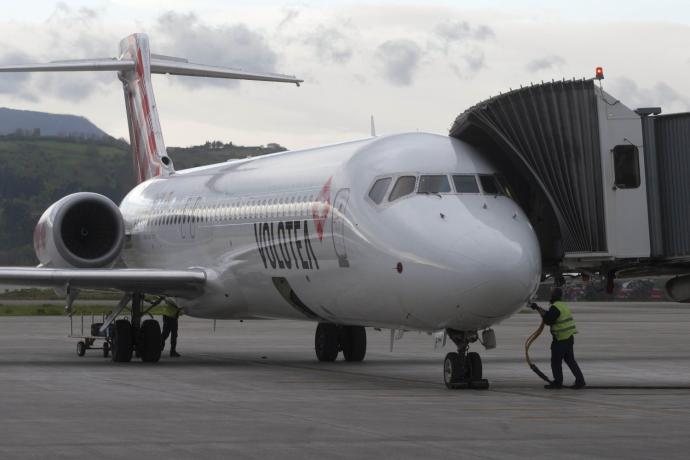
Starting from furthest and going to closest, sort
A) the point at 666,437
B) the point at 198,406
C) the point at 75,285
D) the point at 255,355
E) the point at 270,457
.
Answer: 1. the point at 255,355
2. the point at 75,285
3. the point at 198,406
4. the point at 666,437
5. the point at 270,457

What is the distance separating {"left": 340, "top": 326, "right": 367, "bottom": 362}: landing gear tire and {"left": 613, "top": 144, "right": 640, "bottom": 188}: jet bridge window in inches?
308

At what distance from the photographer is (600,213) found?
60.6ft

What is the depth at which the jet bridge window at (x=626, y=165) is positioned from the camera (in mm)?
18562

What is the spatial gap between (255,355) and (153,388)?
9367mm

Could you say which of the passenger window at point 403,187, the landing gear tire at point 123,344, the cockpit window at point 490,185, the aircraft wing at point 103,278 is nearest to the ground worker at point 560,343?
the cockpit window at point 490,185

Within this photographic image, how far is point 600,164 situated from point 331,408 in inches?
219

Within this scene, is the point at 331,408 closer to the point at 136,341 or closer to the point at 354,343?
the point at 354,343

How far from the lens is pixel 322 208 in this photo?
20.5m

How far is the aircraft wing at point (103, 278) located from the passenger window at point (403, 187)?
7053 millimetres

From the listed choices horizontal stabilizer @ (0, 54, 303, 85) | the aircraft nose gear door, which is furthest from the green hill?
the aircraft nose gear door

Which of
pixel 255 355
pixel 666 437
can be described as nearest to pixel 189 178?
pixel 255 355

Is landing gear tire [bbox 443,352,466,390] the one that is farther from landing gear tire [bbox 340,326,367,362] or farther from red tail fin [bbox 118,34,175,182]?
red tail fin [bbox 118,34,175,182]

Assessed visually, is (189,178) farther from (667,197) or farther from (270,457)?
(270,457)

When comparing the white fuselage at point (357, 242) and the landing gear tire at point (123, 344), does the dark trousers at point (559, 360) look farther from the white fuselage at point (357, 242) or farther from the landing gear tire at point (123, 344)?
the landing gear tire at point (123, 344)
